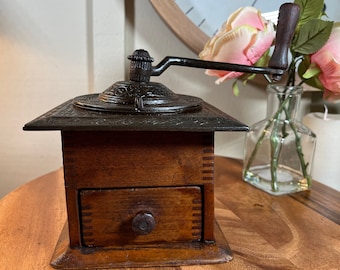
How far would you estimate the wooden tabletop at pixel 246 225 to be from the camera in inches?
19.4

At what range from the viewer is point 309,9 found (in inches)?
26.1

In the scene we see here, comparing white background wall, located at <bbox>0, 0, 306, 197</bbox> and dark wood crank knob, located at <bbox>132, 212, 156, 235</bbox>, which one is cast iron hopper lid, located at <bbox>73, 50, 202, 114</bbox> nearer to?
dark wood crank knob, located at <bbox>132, 212, 156, 235</bbox>

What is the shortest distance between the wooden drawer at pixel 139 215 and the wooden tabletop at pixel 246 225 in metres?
0.06

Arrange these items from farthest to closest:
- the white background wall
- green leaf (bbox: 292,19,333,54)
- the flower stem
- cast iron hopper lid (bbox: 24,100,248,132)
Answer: the white background wall < the flower stem < green leaf (bbox: 292,19,333,54) < cast iron hopper lid (bbox: 24,100,248,132)

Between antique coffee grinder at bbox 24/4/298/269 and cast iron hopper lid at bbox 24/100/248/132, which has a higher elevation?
cast iron hopper lid at bbox 24/100/248/132

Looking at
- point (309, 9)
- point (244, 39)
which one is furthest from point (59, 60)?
point (309, 9)

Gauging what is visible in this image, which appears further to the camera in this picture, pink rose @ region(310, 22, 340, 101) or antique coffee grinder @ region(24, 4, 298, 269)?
pink rose @ region(310, 22, 340, 101)

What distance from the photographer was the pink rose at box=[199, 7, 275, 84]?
0.65 metres

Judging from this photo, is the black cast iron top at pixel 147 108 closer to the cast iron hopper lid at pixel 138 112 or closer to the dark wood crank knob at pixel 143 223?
the cast iron hopper lid at pixel 138 112

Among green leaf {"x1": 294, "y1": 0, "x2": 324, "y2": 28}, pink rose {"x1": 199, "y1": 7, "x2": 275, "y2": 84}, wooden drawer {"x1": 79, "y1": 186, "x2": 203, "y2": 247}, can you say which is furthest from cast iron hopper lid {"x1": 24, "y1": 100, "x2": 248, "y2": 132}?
green leaf {"x1": 294, "y1": 0, "x2": 324, "y2": 28}

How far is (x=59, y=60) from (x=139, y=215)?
0.58 metres

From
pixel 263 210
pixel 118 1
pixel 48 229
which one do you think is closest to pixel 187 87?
pixel 118 1

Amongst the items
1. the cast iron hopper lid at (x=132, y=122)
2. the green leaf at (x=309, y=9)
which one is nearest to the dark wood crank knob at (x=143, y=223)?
the cast iron hopper lid at (x=132, y=122)

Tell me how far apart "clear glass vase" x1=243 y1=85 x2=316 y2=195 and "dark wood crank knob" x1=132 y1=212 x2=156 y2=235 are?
0.34 meters
